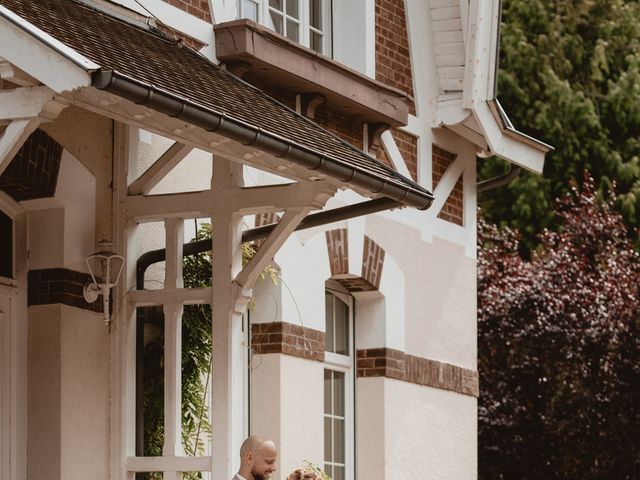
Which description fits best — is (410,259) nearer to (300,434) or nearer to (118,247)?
(300,434)

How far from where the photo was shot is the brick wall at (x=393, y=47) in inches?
535

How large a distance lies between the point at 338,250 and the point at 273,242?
3003 mm

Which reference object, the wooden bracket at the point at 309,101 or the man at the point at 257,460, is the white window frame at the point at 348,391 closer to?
the wooden bracket at the point at 309,101

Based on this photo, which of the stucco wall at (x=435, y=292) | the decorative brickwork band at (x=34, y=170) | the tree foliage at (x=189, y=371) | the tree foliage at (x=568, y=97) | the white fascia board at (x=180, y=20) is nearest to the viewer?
the decorative brickwork band at (x=34, y=170)

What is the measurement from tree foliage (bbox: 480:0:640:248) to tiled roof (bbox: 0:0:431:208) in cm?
1515

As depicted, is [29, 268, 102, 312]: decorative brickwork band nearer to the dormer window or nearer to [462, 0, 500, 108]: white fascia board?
the dormer window

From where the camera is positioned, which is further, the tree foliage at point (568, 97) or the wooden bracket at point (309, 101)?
the tree foliage at point (568, 97)

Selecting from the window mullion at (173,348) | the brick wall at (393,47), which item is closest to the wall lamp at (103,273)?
the window mullion at (173,348)

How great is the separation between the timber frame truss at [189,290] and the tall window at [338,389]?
10.0 ft

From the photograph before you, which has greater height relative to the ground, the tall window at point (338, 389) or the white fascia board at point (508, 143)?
the white fascia board at point (508, 143)

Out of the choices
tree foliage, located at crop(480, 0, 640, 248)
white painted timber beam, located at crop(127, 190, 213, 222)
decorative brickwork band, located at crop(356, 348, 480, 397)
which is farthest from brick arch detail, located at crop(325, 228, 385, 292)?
tree foliage, located at crop(480, 0, 640, 248)

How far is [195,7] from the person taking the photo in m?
11.2

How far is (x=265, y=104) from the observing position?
9.81 m

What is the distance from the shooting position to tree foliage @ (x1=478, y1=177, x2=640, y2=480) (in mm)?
18078
